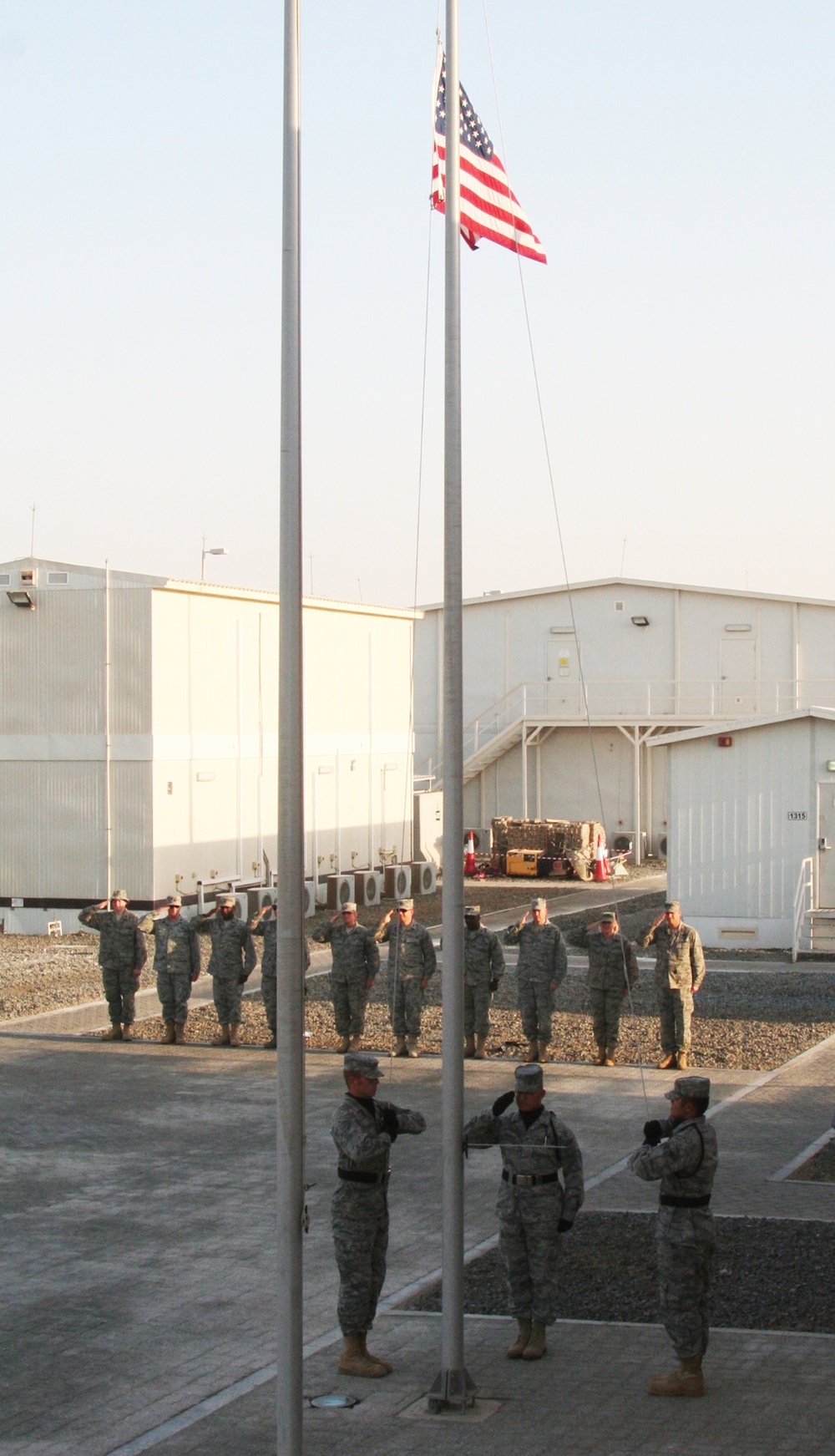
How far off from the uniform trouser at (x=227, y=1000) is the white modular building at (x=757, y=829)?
32.1 feet

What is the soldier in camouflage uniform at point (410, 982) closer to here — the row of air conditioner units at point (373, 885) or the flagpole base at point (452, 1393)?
the flagpole base at point (452, 1393)

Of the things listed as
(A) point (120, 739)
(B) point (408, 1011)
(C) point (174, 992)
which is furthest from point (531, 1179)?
(A) point (120, 739)

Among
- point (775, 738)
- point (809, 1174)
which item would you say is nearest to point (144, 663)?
point (775, 738)

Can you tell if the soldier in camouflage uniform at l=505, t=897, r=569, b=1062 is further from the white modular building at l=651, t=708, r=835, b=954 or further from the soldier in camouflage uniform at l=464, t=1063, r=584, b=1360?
the white modular building at l=651, t=708, r=835, b=954

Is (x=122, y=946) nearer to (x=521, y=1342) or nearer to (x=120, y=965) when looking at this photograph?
(x=120, y=965)

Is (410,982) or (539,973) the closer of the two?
(539,973)

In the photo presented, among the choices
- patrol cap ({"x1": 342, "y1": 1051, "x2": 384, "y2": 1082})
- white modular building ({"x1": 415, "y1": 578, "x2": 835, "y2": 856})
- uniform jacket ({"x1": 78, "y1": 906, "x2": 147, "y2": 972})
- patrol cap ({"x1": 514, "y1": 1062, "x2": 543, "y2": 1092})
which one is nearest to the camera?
patrol cap ({"x1": 342, "y1": 1051, "x2": 384, "y2": 1082})

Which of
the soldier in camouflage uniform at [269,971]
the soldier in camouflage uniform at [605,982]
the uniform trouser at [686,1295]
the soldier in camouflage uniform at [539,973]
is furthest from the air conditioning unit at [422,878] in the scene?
the uniform trouser at [686,1295]

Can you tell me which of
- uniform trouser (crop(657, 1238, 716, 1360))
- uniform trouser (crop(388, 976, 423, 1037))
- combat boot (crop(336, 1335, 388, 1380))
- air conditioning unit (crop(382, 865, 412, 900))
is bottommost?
combat boot (crop(336, 1335, 388, 1380))

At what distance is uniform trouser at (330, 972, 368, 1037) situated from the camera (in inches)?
677

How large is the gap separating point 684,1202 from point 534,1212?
0.78 metres

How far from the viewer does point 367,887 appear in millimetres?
33156

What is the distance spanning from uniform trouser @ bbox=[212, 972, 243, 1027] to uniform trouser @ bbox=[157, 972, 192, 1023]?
0.33 meters

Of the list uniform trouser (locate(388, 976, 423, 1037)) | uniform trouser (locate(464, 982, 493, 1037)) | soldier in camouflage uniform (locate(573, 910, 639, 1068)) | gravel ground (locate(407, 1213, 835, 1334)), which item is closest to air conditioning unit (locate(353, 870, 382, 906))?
uniform trouser (locate(388, 976, 423, 1037))
